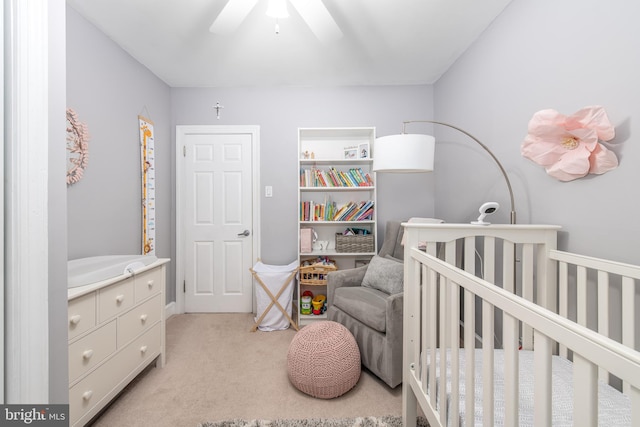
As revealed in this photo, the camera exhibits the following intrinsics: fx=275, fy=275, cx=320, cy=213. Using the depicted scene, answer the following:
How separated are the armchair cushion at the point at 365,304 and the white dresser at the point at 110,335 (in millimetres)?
1293

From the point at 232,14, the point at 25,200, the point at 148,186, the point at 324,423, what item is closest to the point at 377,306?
the point at 324,423

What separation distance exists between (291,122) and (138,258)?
6.27 ft

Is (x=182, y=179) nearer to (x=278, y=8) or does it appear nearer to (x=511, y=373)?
(x=278, y=8)

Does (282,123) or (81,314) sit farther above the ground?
(282,123)

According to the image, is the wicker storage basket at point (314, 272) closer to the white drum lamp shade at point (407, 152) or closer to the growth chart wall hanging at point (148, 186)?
the white drum lamp shade at point (407, 152)

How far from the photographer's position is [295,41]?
213 centimetres

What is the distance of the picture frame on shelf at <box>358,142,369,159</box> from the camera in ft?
9.00

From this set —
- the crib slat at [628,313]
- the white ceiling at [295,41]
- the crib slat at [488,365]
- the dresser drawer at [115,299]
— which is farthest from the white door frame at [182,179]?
the crib slat at [628,313]

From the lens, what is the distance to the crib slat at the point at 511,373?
0.60 meters

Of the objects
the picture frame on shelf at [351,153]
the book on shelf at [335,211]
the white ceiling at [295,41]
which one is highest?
the white ceiling at [295,41]

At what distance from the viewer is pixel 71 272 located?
138 cm

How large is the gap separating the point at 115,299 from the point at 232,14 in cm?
172

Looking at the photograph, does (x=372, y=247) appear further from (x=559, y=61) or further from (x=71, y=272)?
(x=71, y=272)

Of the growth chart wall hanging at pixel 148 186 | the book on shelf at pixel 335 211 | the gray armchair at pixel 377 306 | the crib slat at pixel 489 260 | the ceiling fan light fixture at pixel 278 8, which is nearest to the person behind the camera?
the crib slat at pixel 489 260
